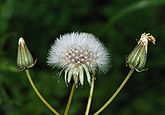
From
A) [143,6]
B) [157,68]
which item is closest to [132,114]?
[157,68]

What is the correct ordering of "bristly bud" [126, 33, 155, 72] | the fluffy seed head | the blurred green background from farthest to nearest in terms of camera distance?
the blurred green background, the fluffy seed head, "bristly bud" [126, 33, 155, 72]

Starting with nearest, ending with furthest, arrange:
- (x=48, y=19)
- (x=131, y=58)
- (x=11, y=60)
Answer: (x=131, y=58) → (x=11, y=60) → (x=48, y=19)

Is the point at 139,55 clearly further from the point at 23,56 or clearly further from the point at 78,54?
the point at 23,56

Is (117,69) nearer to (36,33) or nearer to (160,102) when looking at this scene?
(160,102)

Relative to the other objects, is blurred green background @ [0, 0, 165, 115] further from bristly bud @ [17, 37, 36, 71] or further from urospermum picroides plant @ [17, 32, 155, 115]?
bristly bud @ [17, 37, 36, 71]

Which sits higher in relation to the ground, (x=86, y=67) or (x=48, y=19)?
(x=48, y=19)

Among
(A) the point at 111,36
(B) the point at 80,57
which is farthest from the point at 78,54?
(A) the point at 111,36

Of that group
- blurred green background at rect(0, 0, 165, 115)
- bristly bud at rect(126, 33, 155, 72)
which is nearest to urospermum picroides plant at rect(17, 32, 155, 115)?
bristly bud at rect(126, 33, 155, 72)


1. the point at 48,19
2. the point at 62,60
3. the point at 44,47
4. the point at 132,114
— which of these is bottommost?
the point at 132,114

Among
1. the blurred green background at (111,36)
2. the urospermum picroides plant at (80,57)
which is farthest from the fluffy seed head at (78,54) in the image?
the blurred green background at (111,36)
